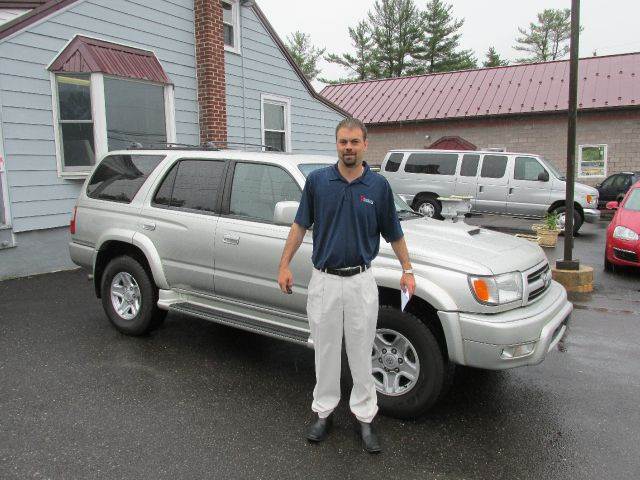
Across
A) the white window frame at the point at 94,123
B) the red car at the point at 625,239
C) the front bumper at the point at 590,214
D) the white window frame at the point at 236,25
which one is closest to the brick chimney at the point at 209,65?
the white window frame at the point at 236,25

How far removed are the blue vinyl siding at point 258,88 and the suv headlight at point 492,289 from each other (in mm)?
8441

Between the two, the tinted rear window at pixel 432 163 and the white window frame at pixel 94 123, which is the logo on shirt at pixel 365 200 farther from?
the tinted rear window at pixel 432 163

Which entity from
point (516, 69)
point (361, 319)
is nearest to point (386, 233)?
point (361, 319)

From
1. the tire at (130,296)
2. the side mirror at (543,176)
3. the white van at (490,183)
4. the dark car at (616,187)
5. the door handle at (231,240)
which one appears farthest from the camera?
the dark car at (616,187)

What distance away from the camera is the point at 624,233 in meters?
8.07

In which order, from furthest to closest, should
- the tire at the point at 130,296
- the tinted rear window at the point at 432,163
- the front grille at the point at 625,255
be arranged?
the tinted rear window at the point at 432,163 → the front grille at the point at 625,255 → the tire at the point at 130,296

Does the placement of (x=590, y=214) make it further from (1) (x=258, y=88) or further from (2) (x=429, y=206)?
(1) (x=258, y=88)

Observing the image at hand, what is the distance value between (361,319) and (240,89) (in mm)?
9053

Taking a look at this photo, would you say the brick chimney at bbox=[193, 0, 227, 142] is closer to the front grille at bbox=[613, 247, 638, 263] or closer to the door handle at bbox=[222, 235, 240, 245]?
the door handle at bbox=[222, 235, 240, 245]

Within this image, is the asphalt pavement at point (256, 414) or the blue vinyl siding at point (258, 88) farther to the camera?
the blue vinyl siding at point (258, 88)

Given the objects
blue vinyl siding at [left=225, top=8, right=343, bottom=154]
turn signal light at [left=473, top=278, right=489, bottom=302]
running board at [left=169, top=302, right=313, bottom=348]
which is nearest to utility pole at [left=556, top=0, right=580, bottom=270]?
turn signal light at [left=473, top=278, right=489, bottom=302]

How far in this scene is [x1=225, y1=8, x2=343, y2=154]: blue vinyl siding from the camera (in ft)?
36.6

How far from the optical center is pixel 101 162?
18.4ft

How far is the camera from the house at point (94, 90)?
7.67 metres
